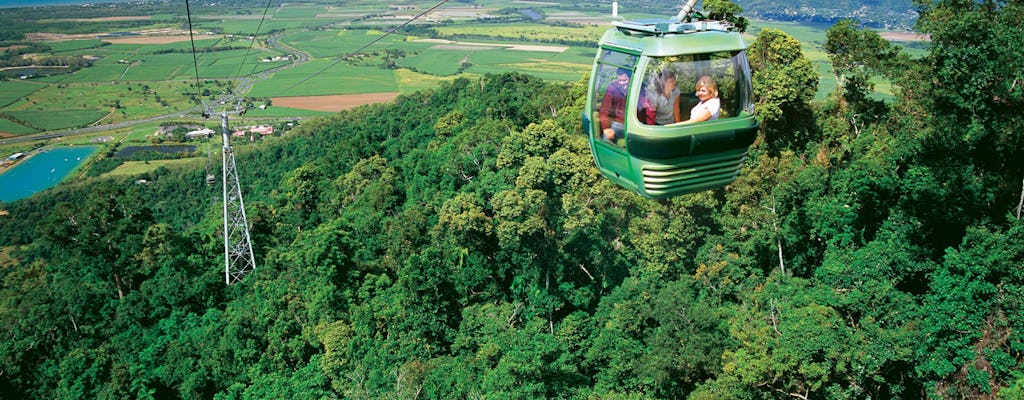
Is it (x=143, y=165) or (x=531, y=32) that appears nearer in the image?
(x=143, y=165)

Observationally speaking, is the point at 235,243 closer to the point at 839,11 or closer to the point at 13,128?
the point at 839,11

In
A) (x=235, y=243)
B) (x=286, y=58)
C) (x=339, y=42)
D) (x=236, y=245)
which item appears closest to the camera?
(x=236, y=245)

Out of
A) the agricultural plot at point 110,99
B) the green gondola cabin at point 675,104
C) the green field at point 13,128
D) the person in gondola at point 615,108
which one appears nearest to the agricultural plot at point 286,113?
the agricultural plot at point 110,99

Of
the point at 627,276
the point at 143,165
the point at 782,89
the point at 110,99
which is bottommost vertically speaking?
the point at 143,165

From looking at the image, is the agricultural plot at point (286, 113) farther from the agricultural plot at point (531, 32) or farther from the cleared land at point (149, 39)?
the cleared land at point (149, 39)

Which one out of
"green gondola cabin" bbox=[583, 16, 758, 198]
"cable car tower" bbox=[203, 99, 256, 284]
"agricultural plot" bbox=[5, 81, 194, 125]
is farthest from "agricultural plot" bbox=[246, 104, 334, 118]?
"green gondola cabin" bbox=[583, 16, 758, 198]

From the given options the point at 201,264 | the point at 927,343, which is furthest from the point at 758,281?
the point at 201,264

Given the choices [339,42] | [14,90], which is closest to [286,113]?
[339,42]
